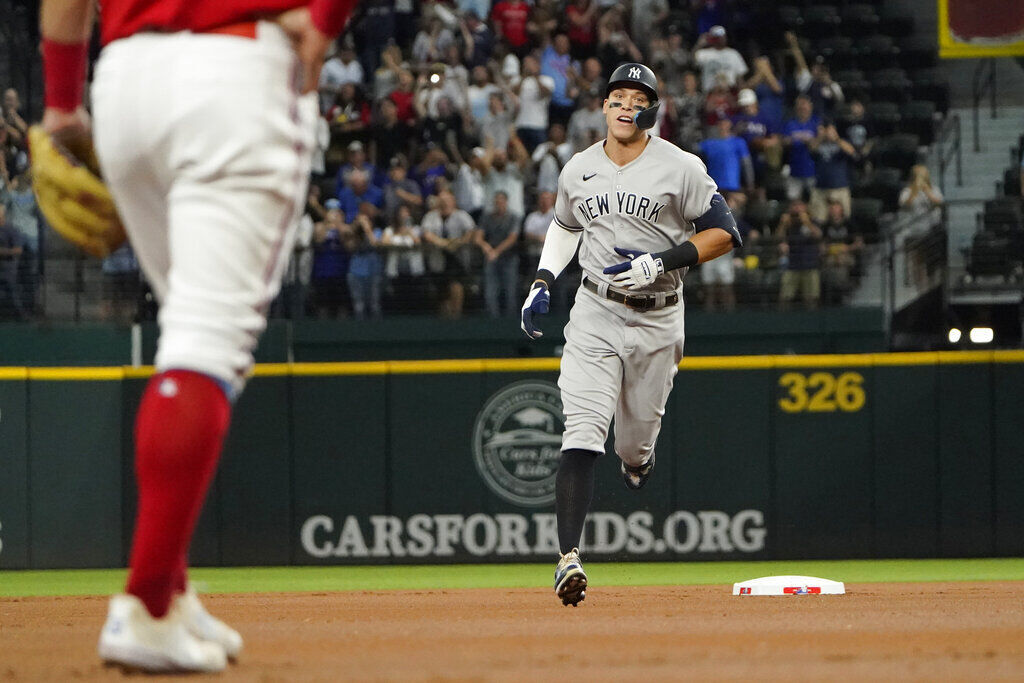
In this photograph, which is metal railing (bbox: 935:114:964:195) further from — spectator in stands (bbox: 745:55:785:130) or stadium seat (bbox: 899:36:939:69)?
spectator in stands (bbox: 745:55:785:130)

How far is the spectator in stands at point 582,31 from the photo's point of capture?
49.2 feet

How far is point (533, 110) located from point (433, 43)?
5.53ft

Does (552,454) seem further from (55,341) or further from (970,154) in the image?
(970,154)

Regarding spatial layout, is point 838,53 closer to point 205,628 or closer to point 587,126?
point 587,126

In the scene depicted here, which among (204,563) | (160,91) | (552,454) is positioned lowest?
(204,563)

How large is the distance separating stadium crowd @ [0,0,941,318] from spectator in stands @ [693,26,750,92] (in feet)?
0.07

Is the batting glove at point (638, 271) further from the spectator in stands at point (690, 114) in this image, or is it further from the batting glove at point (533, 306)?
the spectator in stands at point (690, 114)

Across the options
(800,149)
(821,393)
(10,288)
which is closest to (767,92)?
(800,149)

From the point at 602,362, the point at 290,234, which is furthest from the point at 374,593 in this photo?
the point at 290,234

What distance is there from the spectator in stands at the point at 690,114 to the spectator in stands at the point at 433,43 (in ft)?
8.59

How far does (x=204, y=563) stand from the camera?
32.8 feet

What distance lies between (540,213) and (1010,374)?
14.1ft

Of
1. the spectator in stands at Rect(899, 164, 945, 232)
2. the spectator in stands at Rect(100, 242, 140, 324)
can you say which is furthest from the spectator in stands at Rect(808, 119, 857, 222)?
the spectator in stands at Rect(100, 242, 140, 324)

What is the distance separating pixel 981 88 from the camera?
15938 mm
